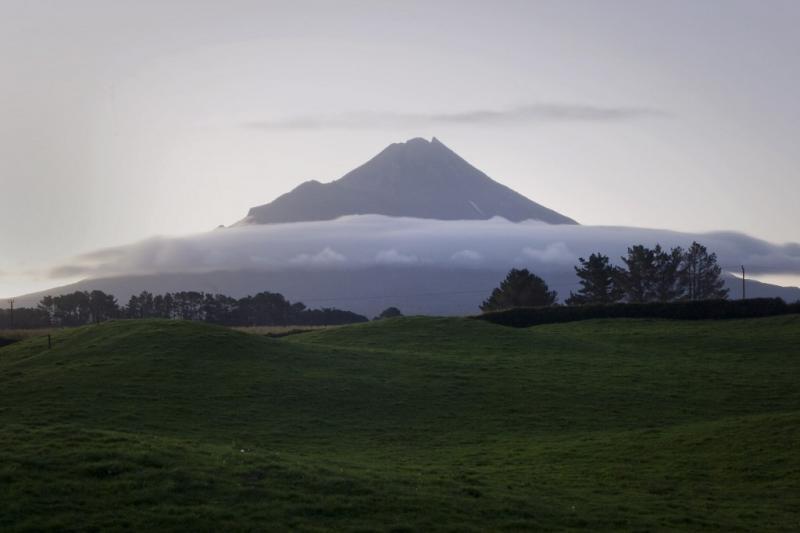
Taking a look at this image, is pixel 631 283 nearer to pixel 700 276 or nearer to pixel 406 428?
pixel 700 276

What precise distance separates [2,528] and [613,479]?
55.4ft

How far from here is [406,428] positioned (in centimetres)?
3628

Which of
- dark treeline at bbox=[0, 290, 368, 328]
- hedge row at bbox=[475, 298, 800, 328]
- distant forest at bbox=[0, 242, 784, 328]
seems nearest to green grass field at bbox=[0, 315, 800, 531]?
hedge row at bbox=[475, 298, 800, 328]

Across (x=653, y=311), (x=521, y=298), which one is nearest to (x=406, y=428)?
(x=653, y=311)

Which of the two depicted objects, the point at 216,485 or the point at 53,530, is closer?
the point at 53,530

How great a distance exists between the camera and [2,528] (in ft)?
57.2

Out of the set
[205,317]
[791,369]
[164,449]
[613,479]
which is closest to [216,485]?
[164,449]

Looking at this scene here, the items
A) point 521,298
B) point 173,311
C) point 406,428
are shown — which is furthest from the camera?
point 173,311

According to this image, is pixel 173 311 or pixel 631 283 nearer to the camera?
pixel 631 283

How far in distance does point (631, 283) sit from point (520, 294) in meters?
14.7

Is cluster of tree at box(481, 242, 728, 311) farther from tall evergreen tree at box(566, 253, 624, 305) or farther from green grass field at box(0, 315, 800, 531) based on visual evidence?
green grass field at box(0, 315, 800, 531)

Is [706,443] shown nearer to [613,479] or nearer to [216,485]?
[613,479]

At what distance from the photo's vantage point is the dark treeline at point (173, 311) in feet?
449

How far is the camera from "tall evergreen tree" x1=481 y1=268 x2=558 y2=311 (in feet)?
340
